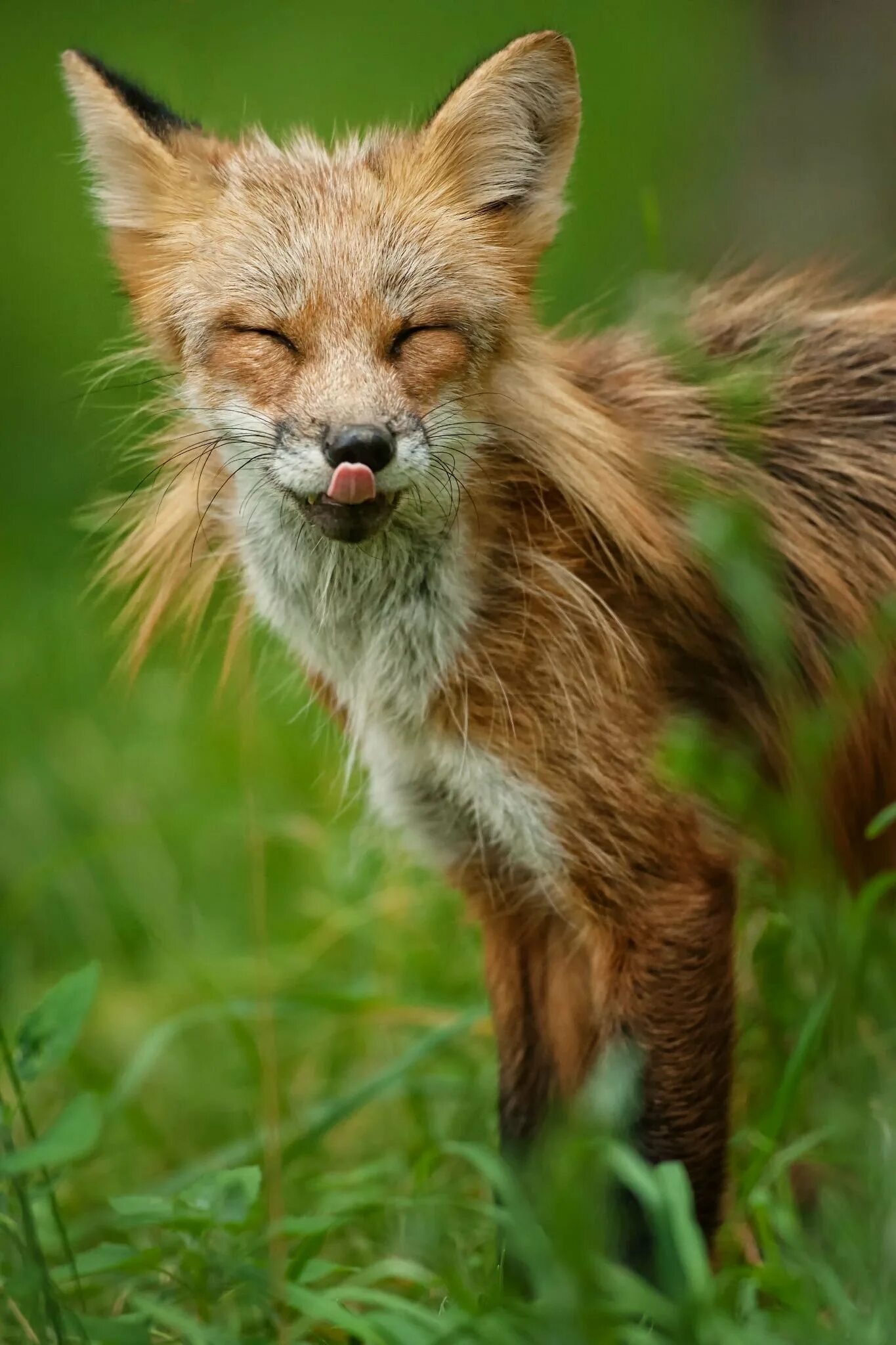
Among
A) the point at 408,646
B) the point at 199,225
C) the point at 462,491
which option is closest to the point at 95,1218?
the point at 408,646

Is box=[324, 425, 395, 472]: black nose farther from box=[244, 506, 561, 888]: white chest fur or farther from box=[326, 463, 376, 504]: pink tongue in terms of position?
box=[244, 506, 561, 888]: white chest fur

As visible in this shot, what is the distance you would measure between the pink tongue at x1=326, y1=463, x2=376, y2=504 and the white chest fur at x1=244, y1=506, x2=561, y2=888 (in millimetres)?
597

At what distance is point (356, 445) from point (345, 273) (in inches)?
22.5

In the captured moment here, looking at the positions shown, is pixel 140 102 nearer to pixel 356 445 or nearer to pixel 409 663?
pixel 356 445

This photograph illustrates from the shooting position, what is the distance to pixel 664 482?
4523mm

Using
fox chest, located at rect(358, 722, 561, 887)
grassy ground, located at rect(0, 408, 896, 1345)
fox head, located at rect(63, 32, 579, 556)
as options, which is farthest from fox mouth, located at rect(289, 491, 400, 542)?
grassy ground, located at rect(0, 408, 896, 1345)

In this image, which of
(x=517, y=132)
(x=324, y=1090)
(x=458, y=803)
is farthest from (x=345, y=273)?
(x=324, y=1090)

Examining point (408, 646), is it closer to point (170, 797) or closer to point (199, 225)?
point (199, 225)

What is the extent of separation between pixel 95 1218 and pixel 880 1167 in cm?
278

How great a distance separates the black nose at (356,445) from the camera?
3734 mm

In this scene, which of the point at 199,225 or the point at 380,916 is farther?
the point at 380,916

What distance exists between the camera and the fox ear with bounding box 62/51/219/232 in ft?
14.4

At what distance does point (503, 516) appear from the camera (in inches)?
177

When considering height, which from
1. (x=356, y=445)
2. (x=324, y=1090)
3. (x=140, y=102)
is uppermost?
(x=140, y=102)
